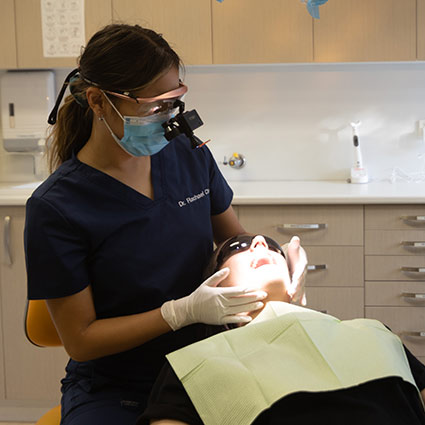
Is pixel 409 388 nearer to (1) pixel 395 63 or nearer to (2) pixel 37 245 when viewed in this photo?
(2) pixel 37 245

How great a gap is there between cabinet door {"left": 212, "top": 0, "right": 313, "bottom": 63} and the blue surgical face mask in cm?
157

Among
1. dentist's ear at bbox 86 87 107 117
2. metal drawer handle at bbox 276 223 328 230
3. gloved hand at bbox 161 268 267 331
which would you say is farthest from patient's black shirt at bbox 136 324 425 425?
metal drawer handle at bbox 276 223 328 230

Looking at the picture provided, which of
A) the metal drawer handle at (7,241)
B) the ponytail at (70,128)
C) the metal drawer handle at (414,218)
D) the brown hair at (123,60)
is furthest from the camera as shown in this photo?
the metal drawer handle at (7,241)

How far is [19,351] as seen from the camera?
2.74 meters

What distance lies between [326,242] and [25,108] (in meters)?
1.66

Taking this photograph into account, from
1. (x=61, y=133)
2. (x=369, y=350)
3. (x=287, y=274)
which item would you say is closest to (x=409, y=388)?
(x=369, y=350)

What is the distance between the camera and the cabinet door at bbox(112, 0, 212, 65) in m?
2.87

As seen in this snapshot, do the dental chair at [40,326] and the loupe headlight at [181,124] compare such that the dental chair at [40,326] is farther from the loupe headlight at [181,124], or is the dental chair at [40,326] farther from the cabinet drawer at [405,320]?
the cabinet drawer at [405,320]

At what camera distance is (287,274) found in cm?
155

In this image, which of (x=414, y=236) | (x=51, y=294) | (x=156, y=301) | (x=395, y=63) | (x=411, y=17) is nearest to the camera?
(x=51, y=294)

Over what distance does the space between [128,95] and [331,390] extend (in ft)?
2.41

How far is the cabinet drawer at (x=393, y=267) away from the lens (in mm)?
2580

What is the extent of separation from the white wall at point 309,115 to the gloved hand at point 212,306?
1897 mm

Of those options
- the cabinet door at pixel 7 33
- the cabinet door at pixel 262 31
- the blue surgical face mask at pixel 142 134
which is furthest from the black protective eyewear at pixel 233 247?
the cabinet door at pixel 7 33
